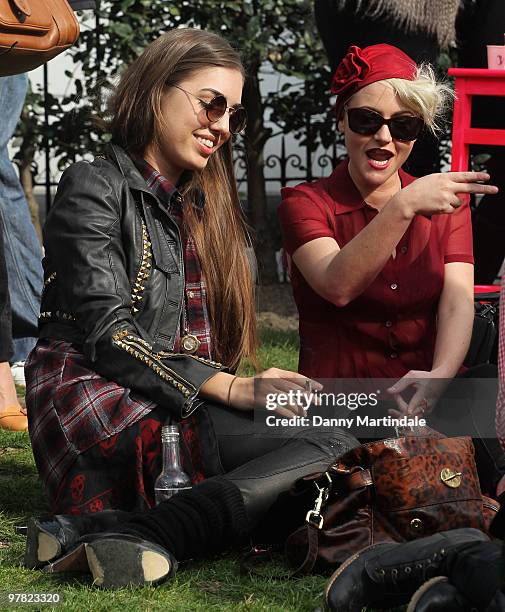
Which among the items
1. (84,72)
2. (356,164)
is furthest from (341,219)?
(84,72)

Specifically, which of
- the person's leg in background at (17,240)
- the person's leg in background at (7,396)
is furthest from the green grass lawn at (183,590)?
the person's leg in background at (17,240)

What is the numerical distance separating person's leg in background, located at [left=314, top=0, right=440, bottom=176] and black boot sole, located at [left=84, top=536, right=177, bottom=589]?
2.31 meters

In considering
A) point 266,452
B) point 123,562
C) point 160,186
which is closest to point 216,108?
point 160,186

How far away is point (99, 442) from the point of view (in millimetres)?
3158

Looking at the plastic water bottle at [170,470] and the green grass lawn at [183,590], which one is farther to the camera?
the plastic water bottle at [170,470]

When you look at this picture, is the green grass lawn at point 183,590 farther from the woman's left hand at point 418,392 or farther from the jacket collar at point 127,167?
the jacket collar at point 127,167

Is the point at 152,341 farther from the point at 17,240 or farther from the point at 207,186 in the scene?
the point at 17,240

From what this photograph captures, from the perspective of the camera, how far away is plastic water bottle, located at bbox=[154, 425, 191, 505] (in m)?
3.12

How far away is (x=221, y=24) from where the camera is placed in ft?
22.0

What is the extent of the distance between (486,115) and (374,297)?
173 cm

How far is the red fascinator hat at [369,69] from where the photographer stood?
3496mm

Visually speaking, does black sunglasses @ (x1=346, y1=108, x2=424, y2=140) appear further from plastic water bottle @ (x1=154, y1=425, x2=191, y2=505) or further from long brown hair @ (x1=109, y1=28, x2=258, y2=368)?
plastic water bottle @ (x1=154, y1=425, x2=191, y2=505)

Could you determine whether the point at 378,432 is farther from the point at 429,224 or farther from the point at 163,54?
the point at 163,54

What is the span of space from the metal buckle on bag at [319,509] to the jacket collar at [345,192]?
93 centimetres
